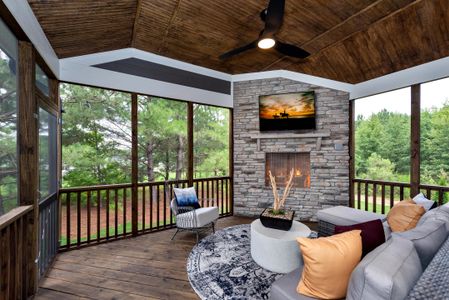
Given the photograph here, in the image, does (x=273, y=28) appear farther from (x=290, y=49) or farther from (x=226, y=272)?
(x=226, y=272)

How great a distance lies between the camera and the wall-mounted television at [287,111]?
16.0ft

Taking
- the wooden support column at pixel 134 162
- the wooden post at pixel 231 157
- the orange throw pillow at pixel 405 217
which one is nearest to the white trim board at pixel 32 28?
the wooden support column at pixel 134 162

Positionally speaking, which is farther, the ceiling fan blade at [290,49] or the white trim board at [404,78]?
the white trim board at [404,78]

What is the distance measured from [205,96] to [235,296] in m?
3.76

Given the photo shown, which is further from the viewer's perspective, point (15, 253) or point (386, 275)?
point (15, 253)

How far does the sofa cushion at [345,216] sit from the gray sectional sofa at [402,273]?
1451mm

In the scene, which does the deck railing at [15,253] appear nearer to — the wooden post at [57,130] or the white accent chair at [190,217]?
the wooden post at [57,130]

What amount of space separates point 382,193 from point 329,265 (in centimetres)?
359

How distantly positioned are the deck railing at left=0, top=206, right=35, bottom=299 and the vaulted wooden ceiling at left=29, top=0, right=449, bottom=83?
201 cm

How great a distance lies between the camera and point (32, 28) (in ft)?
7.64

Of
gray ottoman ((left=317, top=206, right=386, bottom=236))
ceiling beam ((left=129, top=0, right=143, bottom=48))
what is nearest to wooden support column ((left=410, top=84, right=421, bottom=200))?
gray ottoman ((left=317, top=206, right=386, bottom=236))

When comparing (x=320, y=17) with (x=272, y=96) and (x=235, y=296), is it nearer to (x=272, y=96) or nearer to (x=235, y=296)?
(x=272, y=96)

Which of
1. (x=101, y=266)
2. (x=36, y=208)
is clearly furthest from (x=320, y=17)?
(x=101, y=266)

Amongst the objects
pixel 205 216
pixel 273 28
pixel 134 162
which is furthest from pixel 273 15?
pixel 134 162
